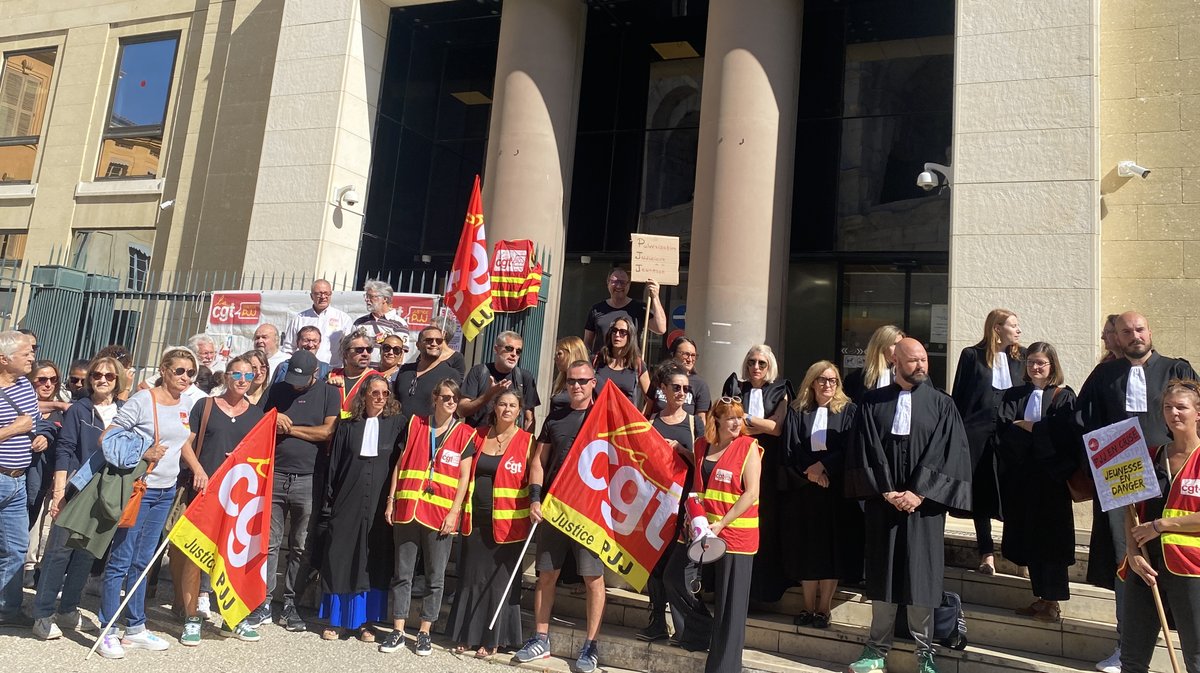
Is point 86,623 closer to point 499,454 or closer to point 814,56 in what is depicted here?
point 499,454

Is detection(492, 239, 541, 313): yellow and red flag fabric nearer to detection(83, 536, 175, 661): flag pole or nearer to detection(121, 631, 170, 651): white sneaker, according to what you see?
detection(83, 536, 175, 661): flag pole

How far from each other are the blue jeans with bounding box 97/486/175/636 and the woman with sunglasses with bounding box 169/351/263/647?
24cm

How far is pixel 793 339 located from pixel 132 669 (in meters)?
10.1

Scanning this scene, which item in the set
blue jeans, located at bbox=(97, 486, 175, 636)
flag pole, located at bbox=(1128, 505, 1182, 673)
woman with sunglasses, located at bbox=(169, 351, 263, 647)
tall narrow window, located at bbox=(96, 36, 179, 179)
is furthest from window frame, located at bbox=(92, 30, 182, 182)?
flag pole, located at bbox=(1128, 505, 1182, 673)

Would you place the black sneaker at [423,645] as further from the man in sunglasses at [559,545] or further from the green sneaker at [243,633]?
the green sneaker at [243,633]

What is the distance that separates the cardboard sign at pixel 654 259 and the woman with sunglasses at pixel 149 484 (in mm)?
4116

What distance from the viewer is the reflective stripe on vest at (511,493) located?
6785 millimetres

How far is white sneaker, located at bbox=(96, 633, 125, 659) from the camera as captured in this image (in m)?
6.25

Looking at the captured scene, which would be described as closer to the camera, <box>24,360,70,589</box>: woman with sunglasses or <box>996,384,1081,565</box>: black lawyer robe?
<box>996,384,1081,565</box>: black lawyer robe

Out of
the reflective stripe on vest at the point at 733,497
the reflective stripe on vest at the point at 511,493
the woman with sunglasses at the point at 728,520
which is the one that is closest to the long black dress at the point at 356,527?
the reflective stripe on vest at the point at 511,493

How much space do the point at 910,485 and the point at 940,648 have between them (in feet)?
3.65

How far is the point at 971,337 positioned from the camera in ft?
32.3

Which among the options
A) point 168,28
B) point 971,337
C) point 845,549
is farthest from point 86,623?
point 168,28

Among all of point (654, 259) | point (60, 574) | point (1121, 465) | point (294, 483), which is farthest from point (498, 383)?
point (1121, 465)
